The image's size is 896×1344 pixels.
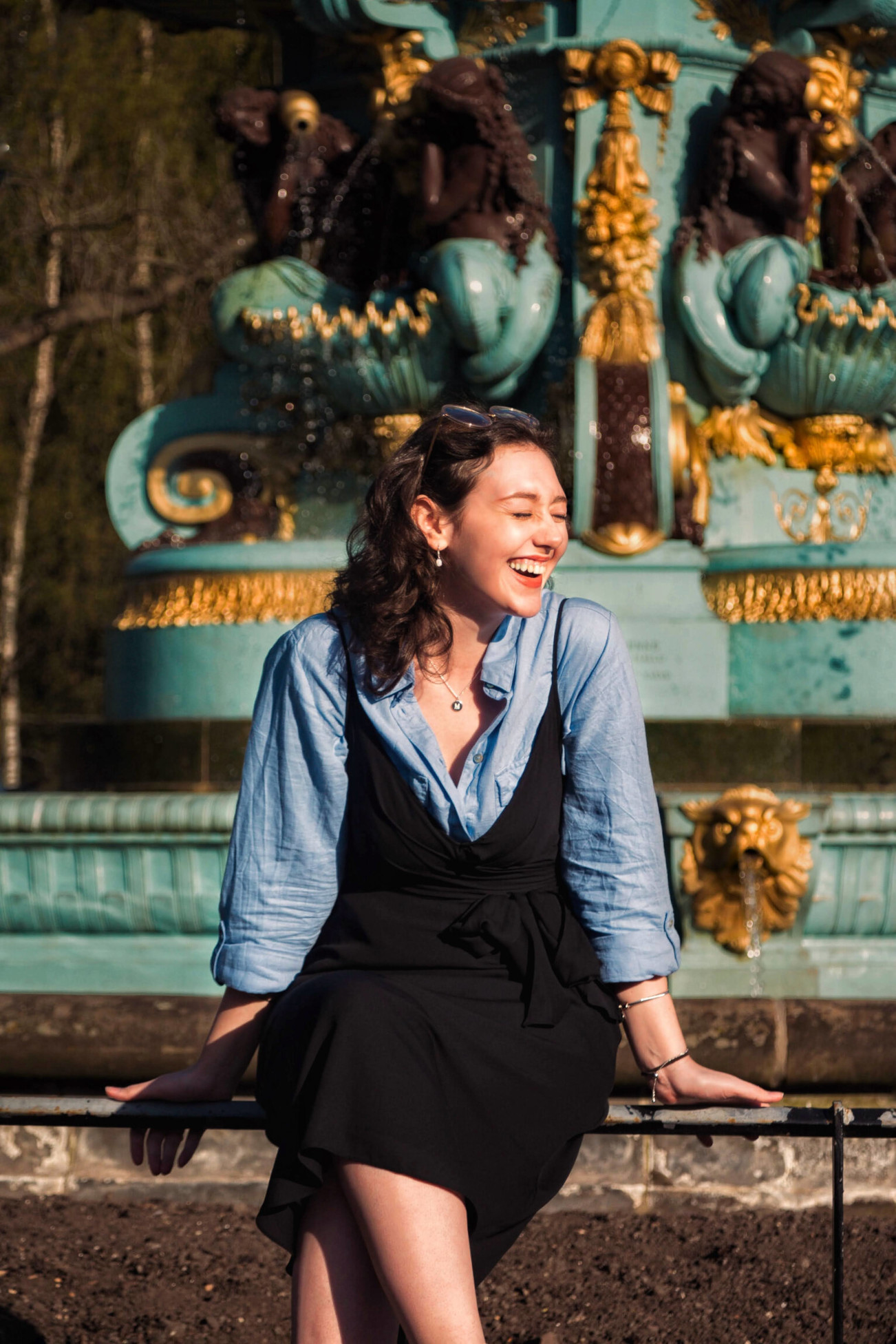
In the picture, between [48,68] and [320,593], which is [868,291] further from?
[48,68]

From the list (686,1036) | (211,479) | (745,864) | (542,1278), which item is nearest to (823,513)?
(211,479)

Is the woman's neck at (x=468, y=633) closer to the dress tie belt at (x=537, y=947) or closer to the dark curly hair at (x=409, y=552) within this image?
the dark curly hair at (x=409, y=552)

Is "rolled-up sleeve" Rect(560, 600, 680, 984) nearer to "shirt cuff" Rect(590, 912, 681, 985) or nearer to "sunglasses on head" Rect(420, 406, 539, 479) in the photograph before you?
"shirt cuff" Rect(590, 912, 681, 985)

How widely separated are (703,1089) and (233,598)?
3.70 metres

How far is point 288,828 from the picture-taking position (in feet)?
7.11

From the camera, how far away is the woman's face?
223 cm

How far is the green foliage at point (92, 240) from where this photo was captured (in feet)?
51.6

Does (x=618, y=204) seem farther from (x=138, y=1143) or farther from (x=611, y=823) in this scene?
(x=138, y=1143)

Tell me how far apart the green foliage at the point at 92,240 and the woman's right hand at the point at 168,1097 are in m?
14.0

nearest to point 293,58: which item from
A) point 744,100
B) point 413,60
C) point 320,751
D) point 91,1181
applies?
point 413,60

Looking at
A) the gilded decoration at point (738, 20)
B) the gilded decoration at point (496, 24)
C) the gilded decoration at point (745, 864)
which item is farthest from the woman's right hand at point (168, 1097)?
the gilded decoration at point (738, 20)

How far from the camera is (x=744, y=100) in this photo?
569 centimetres

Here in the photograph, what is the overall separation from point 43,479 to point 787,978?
626 inches

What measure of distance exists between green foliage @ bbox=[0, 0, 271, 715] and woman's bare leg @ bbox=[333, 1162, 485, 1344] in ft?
47.0
